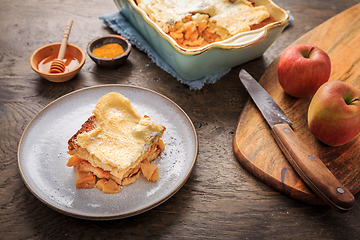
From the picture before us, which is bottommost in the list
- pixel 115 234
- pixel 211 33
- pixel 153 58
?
pixel 115 234

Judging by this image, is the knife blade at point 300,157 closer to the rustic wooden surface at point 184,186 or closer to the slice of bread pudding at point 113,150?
the rustic wooden surface at point 184,186

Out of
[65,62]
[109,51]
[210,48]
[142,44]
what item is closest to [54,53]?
[65,62]

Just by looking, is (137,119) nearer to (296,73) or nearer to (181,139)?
(181,139)

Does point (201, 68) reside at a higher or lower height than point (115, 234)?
higher

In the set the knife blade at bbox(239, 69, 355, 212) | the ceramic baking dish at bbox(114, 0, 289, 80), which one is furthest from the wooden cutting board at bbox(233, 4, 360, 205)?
the ceramic baking dish at bbox(114, 0, 289, 80)

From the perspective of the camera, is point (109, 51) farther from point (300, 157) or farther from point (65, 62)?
point (300, 157)

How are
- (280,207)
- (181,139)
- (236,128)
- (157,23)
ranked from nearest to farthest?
(280,207) → (181,139) → (236,128) → (157,23)

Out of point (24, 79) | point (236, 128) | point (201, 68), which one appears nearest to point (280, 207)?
point (236, 128)

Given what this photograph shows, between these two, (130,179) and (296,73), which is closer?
(130,179)
